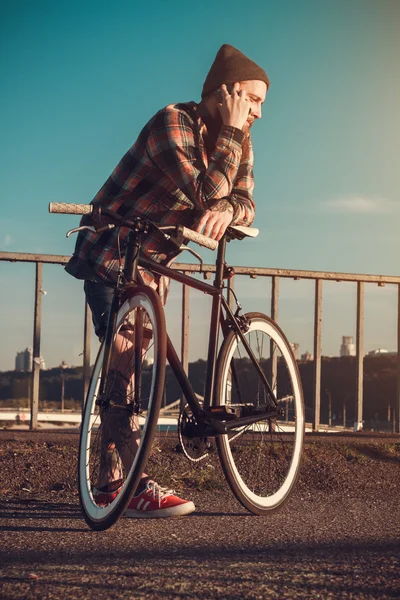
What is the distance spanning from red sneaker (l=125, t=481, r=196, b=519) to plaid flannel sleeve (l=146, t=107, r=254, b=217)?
105cm

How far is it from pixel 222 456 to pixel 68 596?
110cm

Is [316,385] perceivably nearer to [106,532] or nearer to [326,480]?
[326,480]

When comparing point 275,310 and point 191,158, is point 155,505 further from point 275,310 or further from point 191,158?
point 275,310

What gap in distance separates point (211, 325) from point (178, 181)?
0.56 m

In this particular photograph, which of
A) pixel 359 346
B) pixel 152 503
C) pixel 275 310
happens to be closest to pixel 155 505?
pixel 152 503

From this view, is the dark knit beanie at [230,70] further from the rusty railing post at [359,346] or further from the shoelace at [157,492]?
the rusty railing post at [359,346]

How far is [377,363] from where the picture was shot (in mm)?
72125

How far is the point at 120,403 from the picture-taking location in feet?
8.86

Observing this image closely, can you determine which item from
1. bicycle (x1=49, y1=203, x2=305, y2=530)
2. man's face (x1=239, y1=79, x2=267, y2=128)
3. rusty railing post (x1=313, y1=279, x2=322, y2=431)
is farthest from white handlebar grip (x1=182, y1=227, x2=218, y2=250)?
rusty railing post (x1=313, y1=279, x2=322, y2=431)

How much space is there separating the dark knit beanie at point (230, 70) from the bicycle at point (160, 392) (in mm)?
595

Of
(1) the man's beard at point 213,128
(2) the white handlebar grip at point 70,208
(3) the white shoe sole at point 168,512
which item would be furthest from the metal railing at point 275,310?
(2) the white handlebar grip at point 70,208


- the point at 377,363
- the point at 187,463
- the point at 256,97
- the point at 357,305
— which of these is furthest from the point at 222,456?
the point at 377,363

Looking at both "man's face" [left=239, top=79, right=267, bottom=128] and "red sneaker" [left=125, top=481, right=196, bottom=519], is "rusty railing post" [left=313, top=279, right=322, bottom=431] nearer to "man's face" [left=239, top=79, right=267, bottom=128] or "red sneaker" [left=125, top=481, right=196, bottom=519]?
"man's face" [left=239, top=79, right=267, bottom=128]

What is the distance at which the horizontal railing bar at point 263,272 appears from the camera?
16.2 ft
